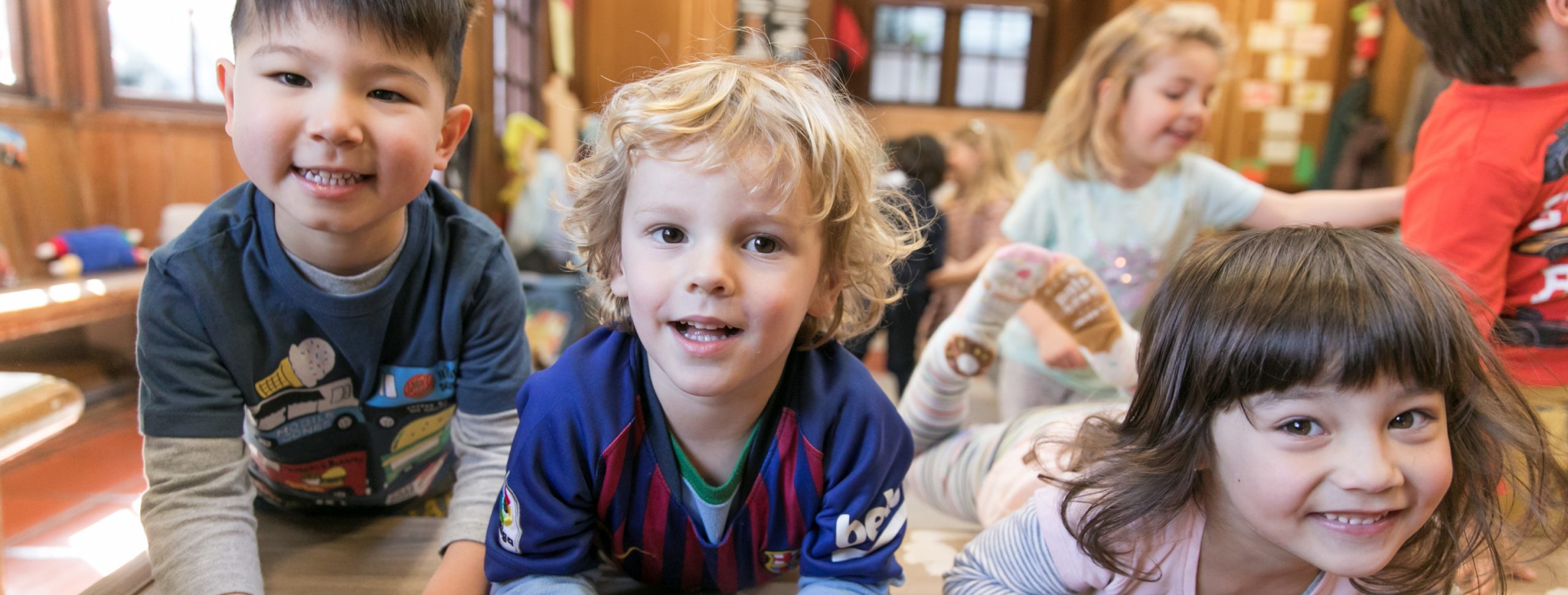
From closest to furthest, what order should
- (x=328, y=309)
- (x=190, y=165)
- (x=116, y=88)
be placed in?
1. (x=328, y=309)
2. (x=116, y=88)
3. (x=190, y=165)

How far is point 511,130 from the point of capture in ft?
12.0

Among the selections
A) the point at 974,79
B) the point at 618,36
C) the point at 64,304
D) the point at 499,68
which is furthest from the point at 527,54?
the point at 974,79

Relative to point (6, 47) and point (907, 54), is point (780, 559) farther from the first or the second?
point (907, 54)

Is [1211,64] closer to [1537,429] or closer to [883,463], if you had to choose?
[1537,429]

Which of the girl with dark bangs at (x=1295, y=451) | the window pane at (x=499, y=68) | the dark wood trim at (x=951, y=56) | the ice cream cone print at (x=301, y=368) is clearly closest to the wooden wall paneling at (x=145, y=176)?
the window pane at (x=499, y=68)

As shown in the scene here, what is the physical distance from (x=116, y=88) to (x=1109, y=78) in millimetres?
2767

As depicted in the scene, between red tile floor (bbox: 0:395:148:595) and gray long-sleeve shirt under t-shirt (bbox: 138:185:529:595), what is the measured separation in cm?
31

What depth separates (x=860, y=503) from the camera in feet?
2.55

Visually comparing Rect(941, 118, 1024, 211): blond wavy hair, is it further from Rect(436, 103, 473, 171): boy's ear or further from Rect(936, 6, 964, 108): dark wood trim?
Rect(936, 6, 964, 108): dark wood trim

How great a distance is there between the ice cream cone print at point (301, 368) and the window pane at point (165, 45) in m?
2.23

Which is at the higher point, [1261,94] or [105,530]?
[1261,94]

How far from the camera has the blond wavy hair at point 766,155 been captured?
707mm

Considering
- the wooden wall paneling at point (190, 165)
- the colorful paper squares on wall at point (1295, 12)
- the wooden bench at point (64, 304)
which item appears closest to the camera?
the wooden bench at point (64, 304)

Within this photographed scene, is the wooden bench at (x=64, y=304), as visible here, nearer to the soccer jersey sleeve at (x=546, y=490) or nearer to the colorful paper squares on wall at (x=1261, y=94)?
the soccer jersey sleeve at (x=546, y=490)
